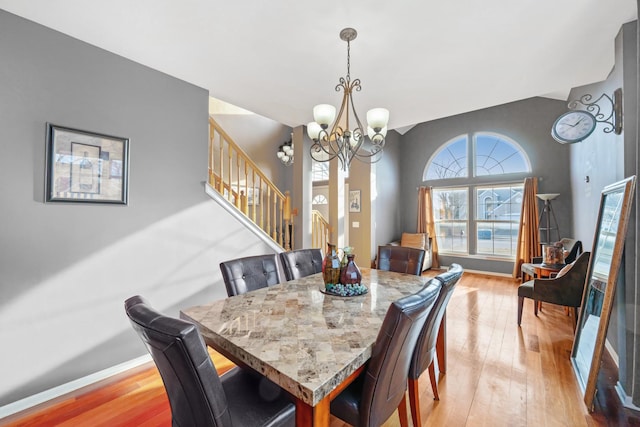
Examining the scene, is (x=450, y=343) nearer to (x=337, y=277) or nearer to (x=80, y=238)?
(x=337, y=277)

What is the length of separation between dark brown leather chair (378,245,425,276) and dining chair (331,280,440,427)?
1.36 meters

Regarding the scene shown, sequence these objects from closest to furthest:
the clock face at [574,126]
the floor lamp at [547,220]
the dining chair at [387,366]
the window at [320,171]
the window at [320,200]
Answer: the dining chair at [387,366], the clock face at [574,126], the floor lamp at [547,220], the window at [320,171], the window at [320,200]

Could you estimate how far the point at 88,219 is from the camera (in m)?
2.13

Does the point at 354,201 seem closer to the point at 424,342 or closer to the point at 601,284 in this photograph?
the point at 601,284

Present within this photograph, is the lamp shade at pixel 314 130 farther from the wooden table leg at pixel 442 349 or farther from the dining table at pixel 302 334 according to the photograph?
the wooden table leg at pixel 442 349

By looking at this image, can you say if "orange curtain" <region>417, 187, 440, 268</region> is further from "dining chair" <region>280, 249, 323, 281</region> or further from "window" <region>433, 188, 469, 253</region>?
"dining chair" <region>280, 249, 323, 281</region>

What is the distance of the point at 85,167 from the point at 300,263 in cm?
187

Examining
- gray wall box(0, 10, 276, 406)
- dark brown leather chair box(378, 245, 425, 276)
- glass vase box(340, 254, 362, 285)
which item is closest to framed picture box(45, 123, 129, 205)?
gray wall box(0, 10, 276, 406)

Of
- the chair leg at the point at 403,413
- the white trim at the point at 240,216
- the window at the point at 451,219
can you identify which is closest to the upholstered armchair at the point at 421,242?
the window at the point at 451,219

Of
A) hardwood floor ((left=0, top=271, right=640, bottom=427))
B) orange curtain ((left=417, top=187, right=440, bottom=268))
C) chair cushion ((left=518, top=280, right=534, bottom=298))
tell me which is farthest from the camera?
orange curtain ((left=417, top=187, right=440, bottom=268))

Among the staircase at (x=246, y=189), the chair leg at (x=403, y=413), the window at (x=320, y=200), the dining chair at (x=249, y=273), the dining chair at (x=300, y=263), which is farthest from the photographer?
the window at (x=320, y=200)

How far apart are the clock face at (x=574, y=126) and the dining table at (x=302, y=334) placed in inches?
90.9

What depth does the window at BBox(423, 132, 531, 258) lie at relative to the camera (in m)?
5.66

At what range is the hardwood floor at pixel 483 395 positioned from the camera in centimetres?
172
